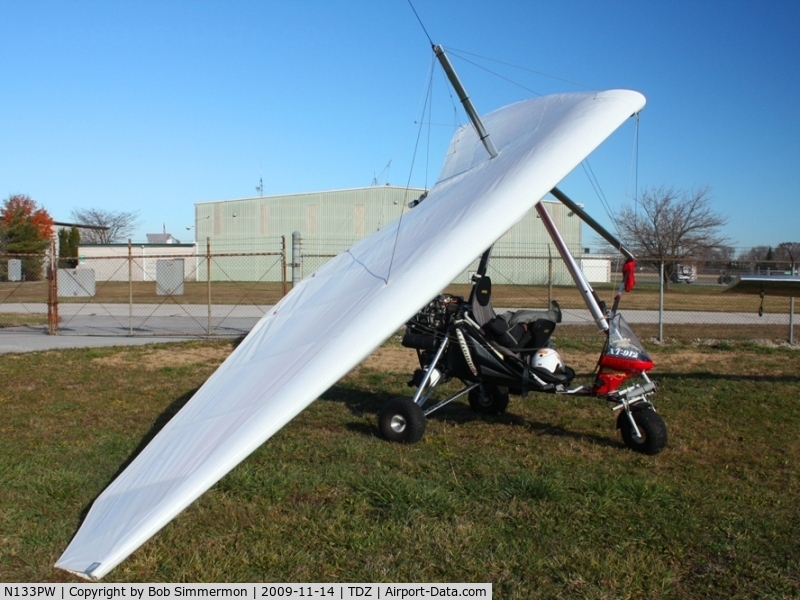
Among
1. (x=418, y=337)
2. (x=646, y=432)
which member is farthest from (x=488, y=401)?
(x=646, y=432)

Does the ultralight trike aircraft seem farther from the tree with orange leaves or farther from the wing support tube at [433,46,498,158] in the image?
the tree with orange leaves

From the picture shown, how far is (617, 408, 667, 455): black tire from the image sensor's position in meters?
5.88

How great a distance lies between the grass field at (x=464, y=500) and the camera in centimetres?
370

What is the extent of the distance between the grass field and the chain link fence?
3.56 metres

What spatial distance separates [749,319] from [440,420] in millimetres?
15732

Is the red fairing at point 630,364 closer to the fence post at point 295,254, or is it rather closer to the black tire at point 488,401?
the black tire at point 488,401

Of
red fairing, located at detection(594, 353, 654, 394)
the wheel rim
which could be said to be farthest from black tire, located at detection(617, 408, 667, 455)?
the wheel rim

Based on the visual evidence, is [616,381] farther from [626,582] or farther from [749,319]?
[749,319]

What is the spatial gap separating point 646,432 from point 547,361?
3.32 feet

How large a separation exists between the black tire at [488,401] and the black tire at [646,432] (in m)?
1.56

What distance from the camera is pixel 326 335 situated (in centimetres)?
358

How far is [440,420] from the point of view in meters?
7.29

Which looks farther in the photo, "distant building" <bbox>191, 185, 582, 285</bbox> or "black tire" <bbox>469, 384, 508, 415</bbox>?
"distant building" <bbox>191, 185, 582, 285</bbox>

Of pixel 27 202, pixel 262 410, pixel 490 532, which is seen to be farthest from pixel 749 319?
pixel 27 202
